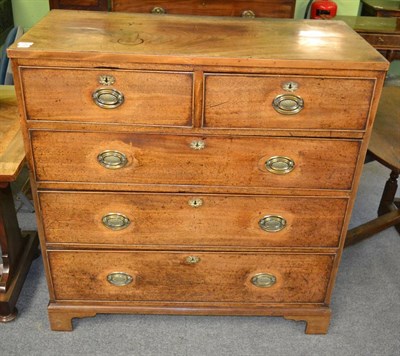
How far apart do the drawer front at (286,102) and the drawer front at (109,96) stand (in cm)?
10

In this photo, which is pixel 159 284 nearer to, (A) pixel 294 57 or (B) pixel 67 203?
(B) pixel 67 203

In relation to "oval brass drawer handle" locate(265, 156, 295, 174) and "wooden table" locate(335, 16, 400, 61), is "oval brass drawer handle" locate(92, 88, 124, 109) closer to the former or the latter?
"oval brass drawer handle" locate(265, 156, 295, 174)

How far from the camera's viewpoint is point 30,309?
231cm

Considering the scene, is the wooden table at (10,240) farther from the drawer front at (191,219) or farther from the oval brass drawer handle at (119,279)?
the oval brass drawer handle at (119,279)

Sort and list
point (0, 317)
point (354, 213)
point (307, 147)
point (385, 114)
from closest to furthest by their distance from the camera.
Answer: point (307, 147), point (0, 317), point (385, 114), point (354, 213)

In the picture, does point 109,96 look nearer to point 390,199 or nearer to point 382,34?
point 390,199

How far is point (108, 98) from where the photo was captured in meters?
1.65

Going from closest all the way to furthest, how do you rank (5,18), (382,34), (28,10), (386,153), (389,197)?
(386,153)
(389,197)
(382,34)
(5,18)
(28,10)

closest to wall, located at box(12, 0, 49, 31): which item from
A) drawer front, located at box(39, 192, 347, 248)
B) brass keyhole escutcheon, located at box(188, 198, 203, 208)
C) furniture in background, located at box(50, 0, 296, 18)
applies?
furniture in background, located at box(50, 0, 296, 18)

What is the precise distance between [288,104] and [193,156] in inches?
14.6

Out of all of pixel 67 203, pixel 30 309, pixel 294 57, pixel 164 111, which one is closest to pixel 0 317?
pixel 30 309

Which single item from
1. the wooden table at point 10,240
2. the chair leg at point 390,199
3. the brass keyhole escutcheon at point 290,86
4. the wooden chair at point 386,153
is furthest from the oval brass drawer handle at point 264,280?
the chair leg at point 390,199

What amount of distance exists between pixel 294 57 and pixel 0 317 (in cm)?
166

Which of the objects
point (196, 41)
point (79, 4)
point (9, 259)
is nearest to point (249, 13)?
point (79, 4)
